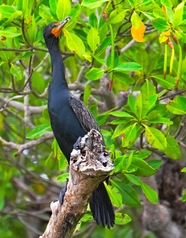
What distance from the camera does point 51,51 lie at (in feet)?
16.5

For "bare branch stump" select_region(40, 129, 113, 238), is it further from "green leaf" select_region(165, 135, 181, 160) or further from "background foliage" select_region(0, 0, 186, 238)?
"green leaf" select_region(165, 135, 181, 160)

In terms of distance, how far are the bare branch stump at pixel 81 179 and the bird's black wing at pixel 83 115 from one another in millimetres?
857

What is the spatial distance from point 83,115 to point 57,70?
1.43ft

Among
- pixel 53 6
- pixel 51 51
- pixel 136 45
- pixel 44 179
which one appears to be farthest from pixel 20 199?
pixel 53 6

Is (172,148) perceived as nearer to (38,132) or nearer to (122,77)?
(122,77)

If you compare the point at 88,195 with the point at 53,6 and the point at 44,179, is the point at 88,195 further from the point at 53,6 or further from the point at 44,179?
the point at 44,179

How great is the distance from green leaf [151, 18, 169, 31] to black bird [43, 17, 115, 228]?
0.64 m

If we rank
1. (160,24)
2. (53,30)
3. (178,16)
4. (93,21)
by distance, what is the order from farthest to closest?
1. (93,21)
2. (53,30)
3. (160,24)
4. (178,16)

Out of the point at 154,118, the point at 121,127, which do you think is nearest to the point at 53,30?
the point at 121,127

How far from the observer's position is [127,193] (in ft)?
15.8

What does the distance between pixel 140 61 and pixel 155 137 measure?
68 centimetres

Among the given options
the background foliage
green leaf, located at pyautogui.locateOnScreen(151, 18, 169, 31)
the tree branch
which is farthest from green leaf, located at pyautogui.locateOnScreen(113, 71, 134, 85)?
the tree branch

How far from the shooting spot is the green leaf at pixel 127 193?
4777 mm

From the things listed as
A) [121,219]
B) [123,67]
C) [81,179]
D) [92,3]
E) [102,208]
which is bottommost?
[121,219]
